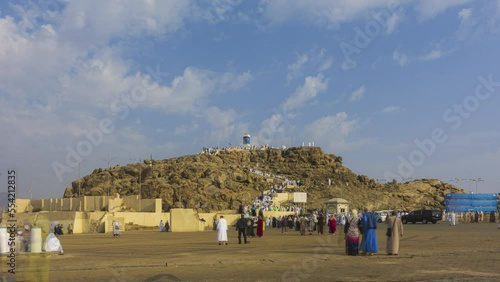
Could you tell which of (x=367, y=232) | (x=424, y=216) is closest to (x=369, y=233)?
(x=367, y=232)

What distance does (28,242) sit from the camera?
1834cm

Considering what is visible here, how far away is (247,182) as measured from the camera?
9612 centimetres

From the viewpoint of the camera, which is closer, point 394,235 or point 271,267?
point 271,267

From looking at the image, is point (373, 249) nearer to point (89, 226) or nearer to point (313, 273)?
point (313, 273)

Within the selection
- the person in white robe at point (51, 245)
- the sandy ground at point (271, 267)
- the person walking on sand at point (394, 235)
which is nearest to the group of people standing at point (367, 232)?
the person walking on sand at point (394, 235)

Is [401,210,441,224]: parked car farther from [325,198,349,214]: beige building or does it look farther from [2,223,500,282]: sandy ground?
[2,223,500,282]: sandy ground

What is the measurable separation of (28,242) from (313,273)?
10.2 m

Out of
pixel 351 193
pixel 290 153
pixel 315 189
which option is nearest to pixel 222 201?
pixel 315 189

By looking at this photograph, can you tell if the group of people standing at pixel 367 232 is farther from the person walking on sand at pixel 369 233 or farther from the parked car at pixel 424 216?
the parked car at pixel 424 216

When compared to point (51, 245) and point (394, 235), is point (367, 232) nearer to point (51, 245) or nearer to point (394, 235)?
point (394, 235)

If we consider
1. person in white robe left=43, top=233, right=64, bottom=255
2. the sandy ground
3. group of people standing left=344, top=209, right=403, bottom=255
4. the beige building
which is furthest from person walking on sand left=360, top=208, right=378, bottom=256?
the beige building

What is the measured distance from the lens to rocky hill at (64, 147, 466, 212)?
81.6 metres

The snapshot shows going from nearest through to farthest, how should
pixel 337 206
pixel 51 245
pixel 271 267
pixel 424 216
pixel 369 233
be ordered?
pixel 271 267 < pixel 369 233 < pixel 51 245 < pixel 424 216 < pixel 337 206

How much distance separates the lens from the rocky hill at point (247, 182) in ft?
268
